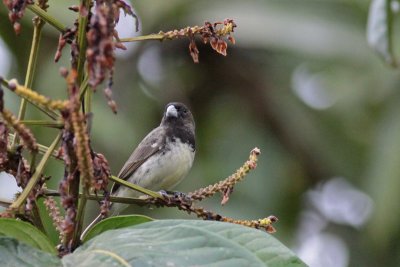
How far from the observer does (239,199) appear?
710cm

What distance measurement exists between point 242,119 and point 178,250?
623 cm

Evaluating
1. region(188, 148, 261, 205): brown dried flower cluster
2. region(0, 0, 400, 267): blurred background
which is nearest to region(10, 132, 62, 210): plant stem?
region(188, 148, 261, 205): brown dried flower cluster

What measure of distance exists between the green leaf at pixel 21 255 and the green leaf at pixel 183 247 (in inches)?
1.3

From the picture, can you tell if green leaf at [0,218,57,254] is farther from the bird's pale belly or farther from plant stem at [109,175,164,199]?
the bird's pale belly

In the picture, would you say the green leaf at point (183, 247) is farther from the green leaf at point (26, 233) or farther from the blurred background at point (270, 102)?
the blurred background at point (270, 102)

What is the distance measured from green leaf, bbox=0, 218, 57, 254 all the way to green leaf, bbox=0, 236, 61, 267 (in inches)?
0.8

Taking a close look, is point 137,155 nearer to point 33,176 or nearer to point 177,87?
point 177,87

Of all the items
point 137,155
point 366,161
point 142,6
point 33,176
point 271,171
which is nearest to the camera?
point 33,176

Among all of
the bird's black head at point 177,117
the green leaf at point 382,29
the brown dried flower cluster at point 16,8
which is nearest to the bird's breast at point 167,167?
the bird's black head at point 177,117

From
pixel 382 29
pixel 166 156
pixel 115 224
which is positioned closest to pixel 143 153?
pixel 166 156

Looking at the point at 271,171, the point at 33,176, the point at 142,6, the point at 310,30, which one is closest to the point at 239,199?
the point at 271,171

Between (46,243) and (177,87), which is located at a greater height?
(177,87)

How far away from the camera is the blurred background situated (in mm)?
7172

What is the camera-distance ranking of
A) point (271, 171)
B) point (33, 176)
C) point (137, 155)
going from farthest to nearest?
point (271, 171) < point (137, 155) < point (33, 176)
